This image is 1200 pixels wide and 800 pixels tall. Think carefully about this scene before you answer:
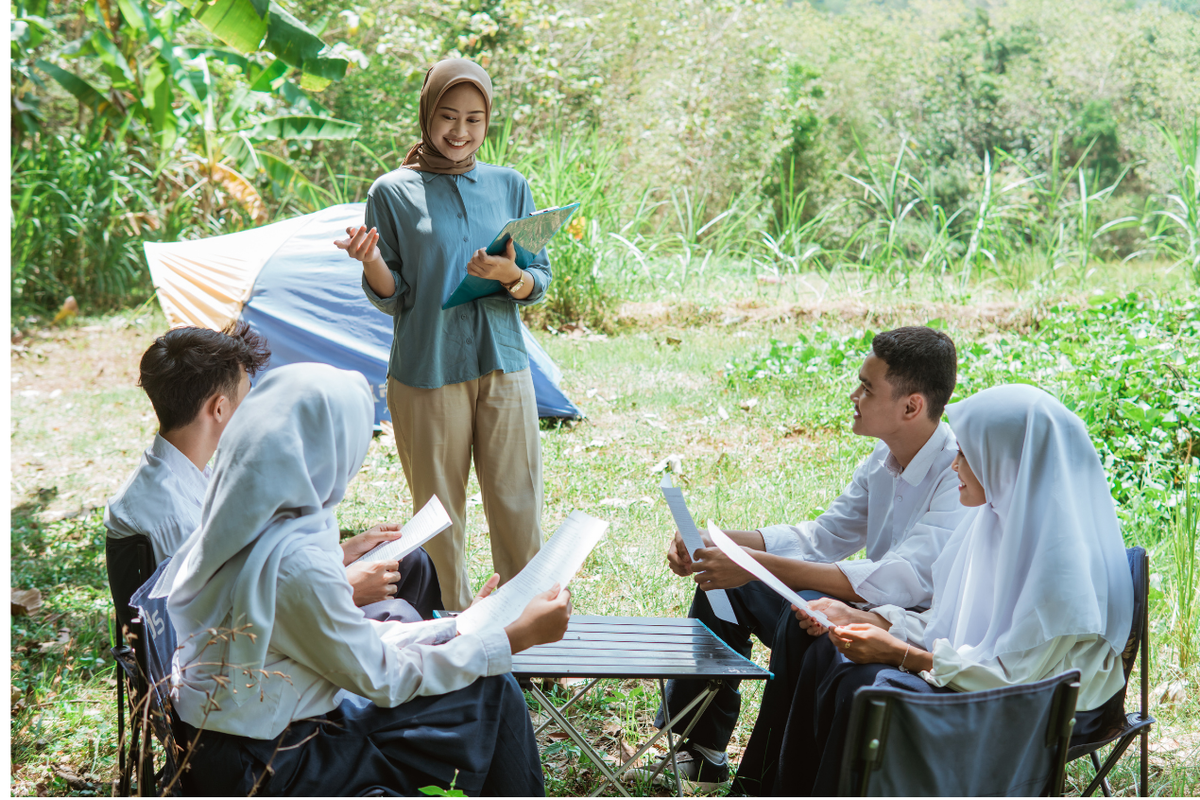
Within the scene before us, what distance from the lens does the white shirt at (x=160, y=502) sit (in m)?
2.20

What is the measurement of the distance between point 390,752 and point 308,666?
0.74ft

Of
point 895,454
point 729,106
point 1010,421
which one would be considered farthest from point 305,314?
point 729,106

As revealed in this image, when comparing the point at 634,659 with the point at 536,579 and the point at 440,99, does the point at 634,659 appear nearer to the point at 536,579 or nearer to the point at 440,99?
the point at 536,579

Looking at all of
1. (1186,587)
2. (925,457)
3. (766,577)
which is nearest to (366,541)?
(766,577)

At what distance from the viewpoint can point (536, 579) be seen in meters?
2.01

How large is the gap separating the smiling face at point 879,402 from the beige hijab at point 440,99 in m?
1.35

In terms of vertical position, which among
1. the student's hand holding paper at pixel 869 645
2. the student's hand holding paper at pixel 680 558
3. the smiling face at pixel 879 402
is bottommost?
the student's hand holding paper at pixel 680 558

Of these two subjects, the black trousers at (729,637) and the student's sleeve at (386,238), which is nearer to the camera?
the black trousers at (729,637)

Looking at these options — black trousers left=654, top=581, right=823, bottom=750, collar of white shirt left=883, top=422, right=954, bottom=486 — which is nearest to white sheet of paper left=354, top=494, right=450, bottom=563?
black trousers left=654, top=581, right=823, bottom=750

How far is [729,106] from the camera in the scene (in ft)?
60.9

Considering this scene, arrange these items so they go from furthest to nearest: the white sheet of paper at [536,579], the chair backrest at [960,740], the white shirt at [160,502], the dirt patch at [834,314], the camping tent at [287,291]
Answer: the dirt patch at [834,314] < the camping tent at [287,291] < the white shirt at [160,502] < the white sheet of paper at [536,579] < the chair backrest at [960,740]

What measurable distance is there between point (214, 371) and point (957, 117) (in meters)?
23.6

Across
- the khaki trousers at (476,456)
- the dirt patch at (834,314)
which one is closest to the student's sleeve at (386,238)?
the khaki trousers at (476,456)

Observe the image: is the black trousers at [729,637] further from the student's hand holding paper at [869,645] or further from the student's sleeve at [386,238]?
the student's sleeve at [386,238]
